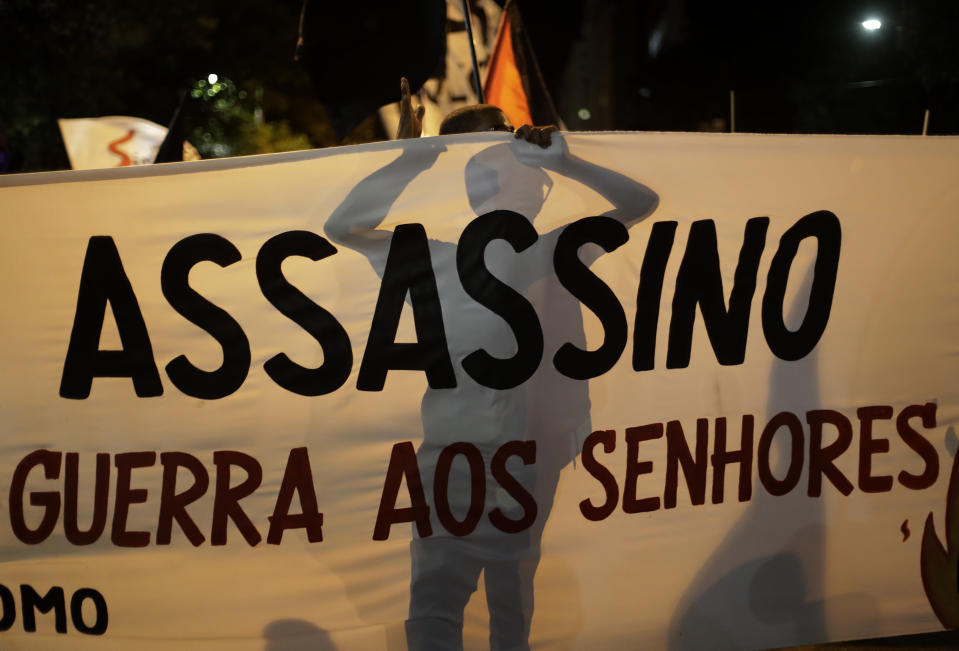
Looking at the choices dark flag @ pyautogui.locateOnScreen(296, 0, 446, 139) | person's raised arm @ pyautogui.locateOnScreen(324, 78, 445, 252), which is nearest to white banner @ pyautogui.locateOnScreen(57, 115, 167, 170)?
dark flag @ pyautogui.locateOnScreen(296, 0, 446, 139)

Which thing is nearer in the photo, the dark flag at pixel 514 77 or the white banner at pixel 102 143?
the dark flag at pixel 514 77

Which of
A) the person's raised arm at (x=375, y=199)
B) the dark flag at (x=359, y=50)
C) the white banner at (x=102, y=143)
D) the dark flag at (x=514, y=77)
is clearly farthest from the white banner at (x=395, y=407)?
the white banner at (x=102, y=143)

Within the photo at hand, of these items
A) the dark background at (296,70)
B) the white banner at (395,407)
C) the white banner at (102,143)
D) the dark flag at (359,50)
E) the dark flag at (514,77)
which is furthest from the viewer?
the dark background at (296,70)

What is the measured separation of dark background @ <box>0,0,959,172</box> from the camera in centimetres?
1195

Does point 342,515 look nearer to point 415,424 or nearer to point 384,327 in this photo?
point 415,424

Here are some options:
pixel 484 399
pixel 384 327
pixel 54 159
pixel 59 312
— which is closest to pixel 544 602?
pixel 484 399

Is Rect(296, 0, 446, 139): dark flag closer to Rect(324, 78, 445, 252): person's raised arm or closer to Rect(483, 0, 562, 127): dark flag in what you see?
Rect(483, 0, 562, 127): dark flag

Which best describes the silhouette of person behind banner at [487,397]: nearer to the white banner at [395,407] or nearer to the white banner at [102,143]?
the white banner at [395,407]

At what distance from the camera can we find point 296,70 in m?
20.9

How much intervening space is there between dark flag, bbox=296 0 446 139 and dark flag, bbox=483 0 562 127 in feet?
4.24

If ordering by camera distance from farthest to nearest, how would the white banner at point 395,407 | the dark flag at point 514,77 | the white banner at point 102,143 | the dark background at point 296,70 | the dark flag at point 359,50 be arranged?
the dark background at point 296,70
the white banner at point 102,143
the dark flag at point 514,77
the dark flag at point 359,50
the white banner at point 395,407

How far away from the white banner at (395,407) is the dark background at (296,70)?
2.09 m

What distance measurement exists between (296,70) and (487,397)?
66.3 ft

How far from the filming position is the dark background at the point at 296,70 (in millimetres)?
11945
